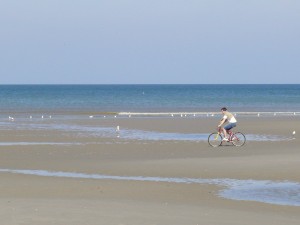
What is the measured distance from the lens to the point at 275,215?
14.4 m

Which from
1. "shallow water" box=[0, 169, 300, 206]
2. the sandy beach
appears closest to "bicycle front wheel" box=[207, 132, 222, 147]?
the sandy beach

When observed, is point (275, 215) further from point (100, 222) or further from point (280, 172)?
point (280, 172)

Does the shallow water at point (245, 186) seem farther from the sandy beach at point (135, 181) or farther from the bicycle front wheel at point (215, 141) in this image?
the bicycle front wheel at point (215, 141)

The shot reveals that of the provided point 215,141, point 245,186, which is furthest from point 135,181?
point 215,141

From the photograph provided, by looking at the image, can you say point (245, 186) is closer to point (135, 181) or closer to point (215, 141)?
point (135, 181)

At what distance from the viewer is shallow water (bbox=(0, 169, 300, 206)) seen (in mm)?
16781

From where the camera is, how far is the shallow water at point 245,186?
55.1ft

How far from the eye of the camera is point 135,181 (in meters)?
20.0

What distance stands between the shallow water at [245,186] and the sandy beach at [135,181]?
39 centimetres

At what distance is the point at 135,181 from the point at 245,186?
279 cm

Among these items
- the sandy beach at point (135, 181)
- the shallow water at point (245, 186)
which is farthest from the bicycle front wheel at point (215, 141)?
the shallow water at point (245, 186)

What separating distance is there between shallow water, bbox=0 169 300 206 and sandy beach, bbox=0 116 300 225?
385 millimetres

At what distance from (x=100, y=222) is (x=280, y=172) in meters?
9.58

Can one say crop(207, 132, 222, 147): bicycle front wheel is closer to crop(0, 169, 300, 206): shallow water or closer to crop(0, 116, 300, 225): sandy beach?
crop(0, 116, 300, 225): sandy beach
